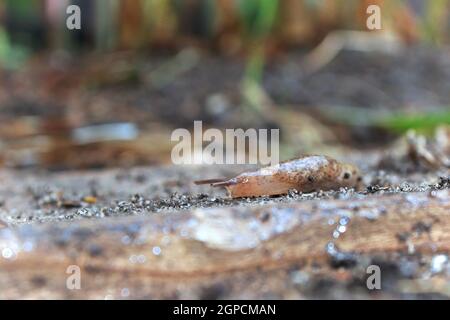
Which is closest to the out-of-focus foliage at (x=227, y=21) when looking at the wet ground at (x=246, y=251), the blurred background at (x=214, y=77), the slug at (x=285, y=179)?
the blurred background at (x=214, y=77)

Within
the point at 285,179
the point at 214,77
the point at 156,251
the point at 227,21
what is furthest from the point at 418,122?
the point at 227,21

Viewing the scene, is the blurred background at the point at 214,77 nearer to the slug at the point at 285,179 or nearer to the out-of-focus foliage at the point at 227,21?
the out-of-focus foliage at the point at 227,21

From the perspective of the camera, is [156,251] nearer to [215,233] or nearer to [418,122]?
[215,233]

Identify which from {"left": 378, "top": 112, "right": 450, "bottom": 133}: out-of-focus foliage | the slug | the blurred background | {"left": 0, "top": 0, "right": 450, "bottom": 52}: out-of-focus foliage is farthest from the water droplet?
{"left": 0, "top": 0, "right": 450, "bottom": 52}: out-of-focus foliage

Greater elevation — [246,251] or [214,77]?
[214,77]

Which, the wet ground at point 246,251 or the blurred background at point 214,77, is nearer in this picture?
the wet ground at point 246,251

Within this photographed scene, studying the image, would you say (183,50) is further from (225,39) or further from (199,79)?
(199,79)

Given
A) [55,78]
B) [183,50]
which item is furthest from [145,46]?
[55,78]
